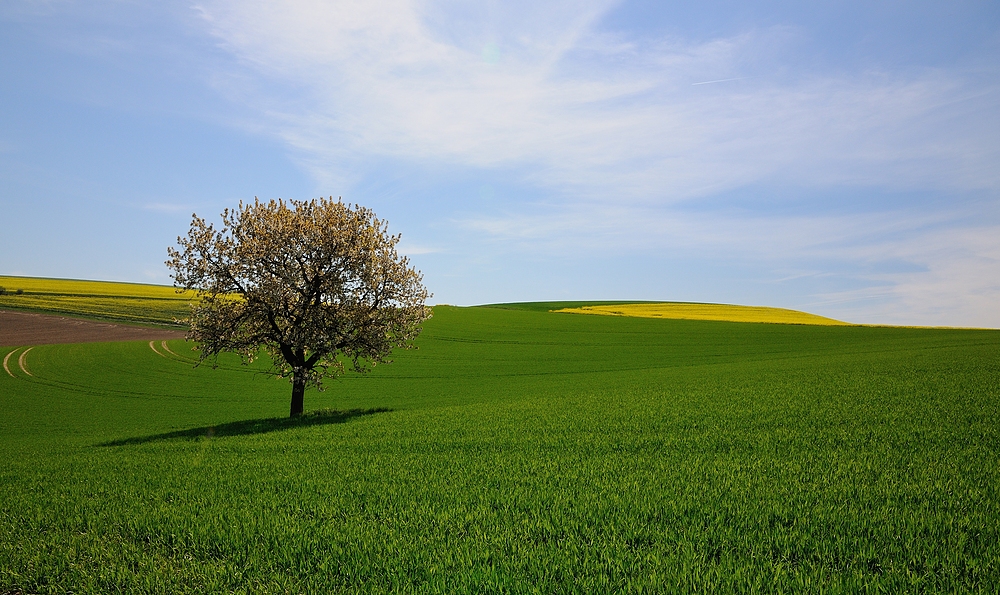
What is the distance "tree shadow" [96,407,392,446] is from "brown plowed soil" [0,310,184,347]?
144ft

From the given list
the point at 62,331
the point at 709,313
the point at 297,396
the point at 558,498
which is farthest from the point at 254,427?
the point at 709,313

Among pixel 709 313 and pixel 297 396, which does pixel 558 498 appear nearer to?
pixel 297 396

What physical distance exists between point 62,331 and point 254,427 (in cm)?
5577

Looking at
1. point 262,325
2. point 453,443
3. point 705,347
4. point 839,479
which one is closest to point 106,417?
point 262,325

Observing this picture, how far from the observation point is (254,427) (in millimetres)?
23031

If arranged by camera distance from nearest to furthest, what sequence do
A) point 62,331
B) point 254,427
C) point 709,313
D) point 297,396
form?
point 254,427, point 297,396, point 62,331, point 709,313

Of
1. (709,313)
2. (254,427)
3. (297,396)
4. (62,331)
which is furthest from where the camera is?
(709,313)

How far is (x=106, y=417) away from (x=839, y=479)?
3552 centimetres

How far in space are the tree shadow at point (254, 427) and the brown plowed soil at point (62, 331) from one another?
1731 inches

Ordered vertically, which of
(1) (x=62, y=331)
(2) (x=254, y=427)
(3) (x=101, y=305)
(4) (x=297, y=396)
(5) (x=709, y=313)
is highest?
(5) (x=709, y=313)

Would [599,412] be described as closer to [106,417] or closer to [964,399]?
[964,399]

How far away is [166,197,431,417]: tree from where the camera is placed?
24344 millimetres

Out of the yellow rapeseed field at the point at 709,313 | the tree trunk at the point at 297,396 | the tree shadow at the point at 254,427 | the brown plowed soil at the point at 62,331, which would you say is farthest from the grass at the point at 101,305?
the yellow rapeseed field at the point at 709,313

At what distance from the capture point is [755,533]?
6.45 meters
